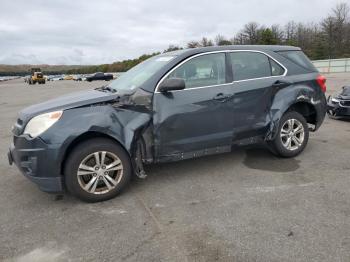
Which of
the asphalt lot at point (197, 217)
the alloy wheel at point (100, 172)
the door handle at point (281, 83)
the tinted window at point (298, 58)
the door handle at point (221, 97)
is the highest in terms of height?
the tinted window at point (298, 58)

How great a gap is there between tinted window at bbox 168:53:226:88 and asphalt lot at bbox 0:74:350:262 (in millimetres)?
1284

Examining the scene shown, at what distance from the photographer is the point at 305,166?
15.5ft

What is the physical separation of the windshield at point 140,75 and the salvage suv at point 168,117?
3 cm

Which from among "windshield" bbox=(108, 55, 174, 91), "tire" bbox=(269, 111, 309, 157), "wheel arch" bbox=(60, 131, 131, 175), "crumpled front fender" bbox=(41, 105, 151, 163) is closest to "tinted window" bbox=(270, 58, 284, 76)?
"tire" bbox=(269, 111, 309, 157)

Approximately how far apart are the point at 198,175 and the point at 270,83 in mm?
1713

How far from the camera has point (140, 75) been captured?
14.7ft

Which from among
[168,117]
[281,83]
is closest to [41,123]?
[168,117]

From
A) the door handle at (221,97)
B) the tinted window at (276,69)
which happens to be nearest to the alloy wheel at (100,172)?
the door handle at (221,97)

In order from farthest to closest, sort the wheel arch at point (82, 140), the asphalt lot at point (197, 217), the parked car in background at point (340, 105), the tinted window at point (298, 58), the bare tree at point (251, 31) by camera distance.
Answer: the bare tree at point (251, 31)
the parked car in background at point (340, 105)
the tinted window at point (298, 58)
the wheel arch at point (82, 140)
the asphalt lot at point (197, 217)

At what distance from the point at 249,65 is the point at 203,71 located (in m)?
0.80

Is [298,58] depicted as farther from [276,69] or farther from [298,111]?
[298,111]

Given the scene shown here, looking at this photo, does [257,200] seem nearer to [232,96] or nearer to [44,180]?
[232,96]

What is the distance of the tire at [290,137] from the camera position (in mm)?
4910

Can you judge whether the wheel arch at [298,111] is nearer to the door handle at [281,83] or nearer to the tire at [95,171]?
the door handle at [281,83]
